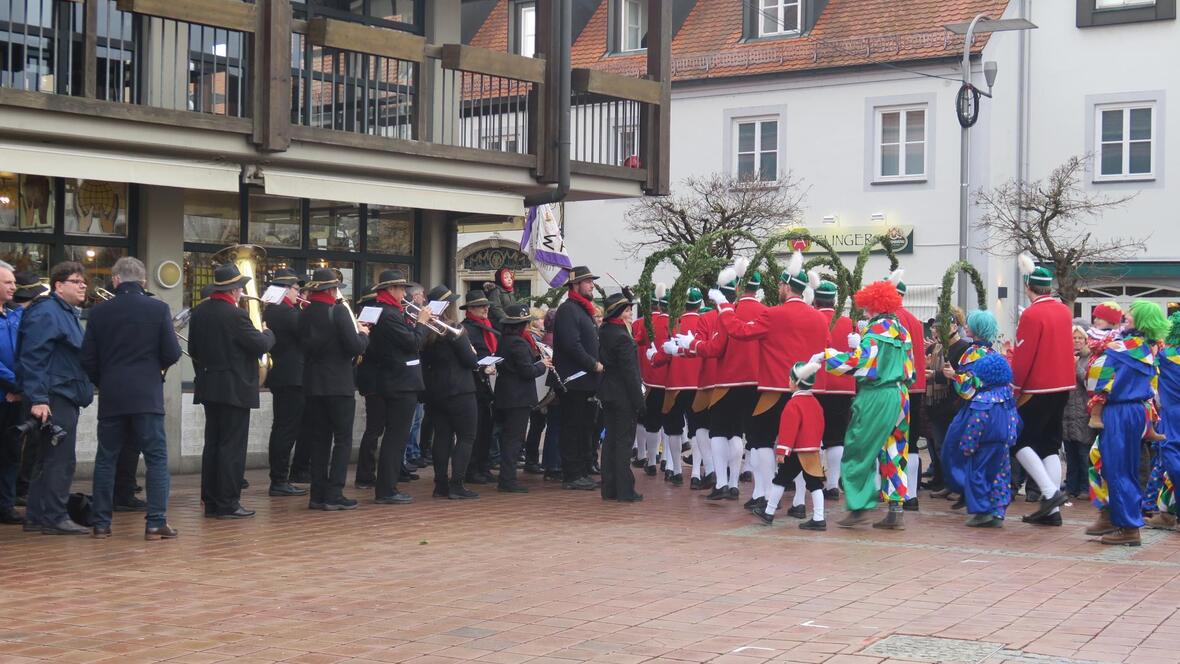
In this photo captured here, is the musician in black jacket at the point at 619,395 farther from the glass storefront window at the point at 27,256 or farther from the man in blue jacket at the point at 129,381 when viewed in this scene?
the glass storefront window at the point at 27,256

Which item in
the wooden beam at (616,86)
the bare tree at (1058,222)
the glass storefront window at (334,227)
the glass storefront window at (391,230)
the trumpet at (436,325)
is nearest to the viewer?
the trumpet at (436,325)

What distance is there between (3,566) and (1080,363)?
997 cm

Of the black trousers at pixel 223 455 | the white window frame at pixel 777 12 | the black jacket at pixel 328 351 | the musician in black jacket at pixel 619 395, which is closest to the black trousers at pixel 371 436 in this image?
the black jacket at pixel 328 351

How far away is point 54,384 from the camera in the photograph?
10531mm

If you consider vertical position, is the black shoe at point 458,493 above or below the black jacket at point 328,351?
below

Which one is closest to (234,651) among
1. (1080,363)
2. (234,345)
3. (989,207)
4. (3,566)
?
(3,566)

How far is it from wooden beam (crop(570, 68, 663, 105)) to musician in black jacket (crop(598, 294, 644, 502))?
437 cm

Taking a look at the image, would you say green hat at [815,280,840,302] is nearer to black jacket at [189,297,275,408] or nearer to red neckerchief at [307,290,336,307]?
red neckerchief at [307,290,336,307]

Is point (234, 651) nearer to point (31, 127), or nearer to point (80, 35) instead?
point (31, 127)

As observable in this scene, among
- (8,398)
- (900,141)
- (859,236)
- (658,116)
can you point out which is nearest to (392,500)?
(8,398)

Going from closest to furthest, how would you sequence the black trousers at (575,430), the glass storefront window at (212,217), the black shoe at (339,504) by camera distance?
1. the black shoe at (339,504)
2. the black trousers at (575,430)
3. the glass storefront window at (212,217)

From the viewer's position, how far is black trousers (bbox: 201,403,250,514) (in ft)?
37.6

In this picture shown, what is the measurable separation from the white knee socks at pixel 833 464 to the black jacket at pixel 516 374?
2.85 metres

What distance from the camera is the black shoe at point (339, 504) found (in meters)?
12.2
